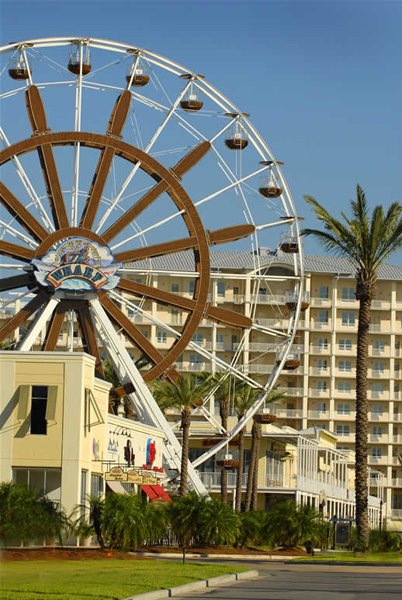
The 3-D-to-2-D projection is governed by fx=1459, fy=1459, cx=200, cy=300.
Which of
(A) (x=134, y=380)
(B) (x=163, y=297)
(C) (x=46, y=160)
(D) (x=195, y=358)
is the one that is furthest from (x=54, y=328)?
(D) (x=195, y=358)

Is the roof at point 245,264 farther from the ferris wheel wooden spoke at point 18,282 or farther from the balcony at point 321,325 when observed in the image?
the ferris wheel wooden spoke at point 18,282

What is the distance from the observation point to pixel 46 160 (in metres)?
58.4

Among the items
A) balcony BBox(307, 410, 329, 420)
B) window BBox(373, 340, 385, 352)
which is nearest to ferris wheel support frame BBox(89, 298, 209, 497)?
balcony BBox(307, 410, 329, 420)

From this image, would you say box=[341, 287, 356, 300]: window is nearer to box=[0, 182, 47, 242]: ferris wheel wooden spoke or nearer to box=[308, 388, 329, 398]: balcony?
box=[308, 388, 329, 398]: balcony

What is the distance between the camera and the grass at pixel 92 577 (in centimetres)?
2581

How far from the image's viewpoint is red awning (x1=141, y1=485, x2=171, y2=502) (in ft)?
187

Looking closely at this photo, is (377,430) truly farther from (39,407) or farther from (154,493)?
(39,407)

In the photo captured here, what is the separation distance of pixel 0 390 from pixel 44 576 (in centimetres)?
1611

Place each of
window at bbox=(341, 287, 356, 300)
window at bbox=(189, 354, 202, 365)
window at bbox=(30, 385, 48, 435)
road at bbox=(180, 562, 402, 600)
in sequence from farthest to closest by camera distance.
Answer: window at bbox=(341, 287, 356, 300) < window at bbox=(189, 354, 202, 365) < window at bbox=(30, 385, 48, 435) < road at bbox=(180, 562, 402, 600)

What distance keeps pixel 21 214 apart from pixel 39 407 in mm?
12799

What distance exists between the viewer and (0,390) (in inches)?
1857

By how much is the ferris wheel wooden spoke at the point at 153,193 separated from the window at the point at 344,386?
3631 inches

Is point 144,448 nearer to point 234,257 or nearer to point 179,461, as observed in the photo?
point 179,461

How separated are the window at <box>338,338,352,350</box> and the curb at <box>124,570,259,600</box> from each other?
4502 inches
